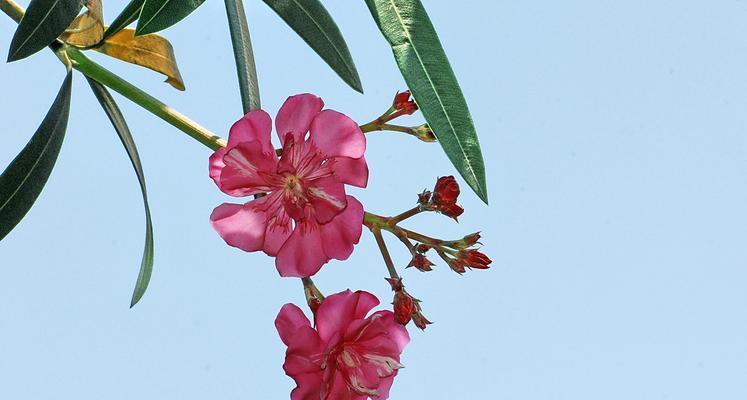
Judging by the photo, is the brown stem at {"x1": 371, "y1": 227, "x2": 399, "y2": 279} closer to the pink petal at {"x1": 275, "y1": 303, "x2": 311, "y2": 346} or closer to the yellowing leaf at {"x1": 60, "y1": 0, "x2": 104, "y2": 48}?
the pink petal at {"x1": 275, "y1": 303, "x2": 311, "y2": 346}

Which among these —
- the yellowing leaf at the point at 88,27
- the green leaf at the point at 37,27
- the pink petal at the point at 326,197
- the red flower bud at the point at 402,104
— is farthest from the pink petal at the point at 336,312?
the yellowing leaf at the point at 88,27

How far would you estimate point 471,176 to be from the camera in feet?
2.37

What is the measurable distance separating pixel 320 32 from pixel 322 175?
227 mm

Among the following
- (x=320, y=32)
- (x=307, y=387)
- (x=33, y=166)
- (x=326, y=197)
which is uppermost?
(x=320, y=32)

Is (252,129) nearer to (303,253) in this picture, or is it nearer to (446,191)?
(303,253)

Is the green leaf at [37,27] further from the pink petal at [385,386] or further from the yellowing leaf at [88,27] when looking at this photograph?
the pink petal at [385,386]

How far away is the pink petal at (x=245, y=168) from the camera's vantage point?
759 mm

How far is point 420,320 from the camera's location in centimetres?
96

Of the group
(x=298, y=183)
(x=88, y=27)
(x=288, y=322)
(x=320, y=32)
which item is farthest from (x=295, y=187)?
(x=88, y=27)

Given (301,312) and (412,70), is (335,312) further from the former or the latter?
(412,70)

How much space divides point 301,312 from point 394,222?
145 mm

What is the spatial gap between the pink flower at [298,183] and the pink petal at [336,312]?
0.18ft

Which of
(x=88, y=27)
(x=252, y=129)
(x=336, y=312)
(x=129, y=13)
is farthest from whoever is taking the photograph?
(x=88, y=27)

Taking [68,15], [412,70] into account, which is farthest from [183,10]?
[412,70]
